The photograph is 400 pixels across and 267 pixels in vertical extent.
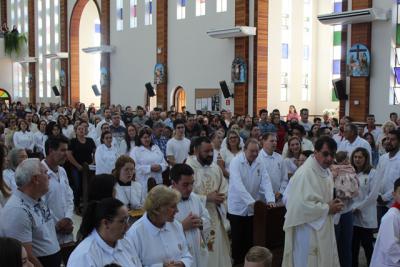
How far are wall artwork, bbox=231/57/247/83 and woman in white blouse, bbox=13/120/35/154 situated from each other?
9.18 metres

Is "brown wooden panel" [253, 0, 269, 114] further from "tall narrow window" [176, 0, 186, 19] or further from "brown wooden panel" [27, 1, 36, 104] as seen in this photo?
"brown wooden panel" [27, 1, 36, 104]

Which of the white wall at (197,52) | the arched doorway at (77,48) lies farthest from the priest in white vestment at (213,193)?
the arched doorway at (77,48)

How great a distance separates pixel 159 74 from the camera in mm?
22922

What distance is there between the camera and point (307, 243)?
204 inches

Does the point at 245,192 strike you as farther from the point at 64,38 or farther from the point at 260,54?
the point at 64,38

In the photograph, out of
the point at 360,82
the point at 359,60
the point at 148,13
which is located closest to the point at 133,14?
the point at 148,13

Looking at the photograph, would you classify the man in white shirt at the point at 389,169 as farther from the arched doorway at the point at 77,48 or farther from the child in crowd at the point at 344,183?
the arched doorway at the point at 77,48

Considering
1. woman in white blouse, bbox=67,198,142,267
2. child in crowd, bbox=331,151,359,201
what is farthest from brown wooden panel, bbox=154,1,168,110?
woman in white blouse, bbox=67,198,142,267

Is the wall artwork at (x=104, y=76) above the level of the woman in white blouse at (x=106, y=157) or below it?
above

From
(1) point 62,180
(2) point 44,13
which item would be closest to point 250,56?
(1) point 62,180

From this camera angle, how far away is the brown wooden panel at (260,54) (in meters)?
18.5

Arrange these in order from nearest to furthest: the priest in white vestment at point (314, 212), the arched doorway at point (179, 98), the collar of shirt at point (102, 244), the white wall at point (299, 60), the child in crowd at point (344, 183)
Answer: the collar of shirt at point (102, 244) → the priest in white vestment at point (314, 212) → the child in crowd at point (344, 183) → the white wall at point (299, 60) → the arched doorway at point (179, 98)

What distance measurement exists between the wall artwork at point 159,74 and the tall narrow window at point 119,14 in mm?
4201

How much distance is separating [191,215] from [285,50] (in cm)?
1648
